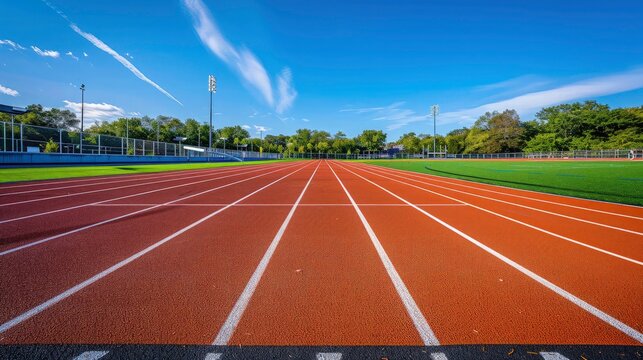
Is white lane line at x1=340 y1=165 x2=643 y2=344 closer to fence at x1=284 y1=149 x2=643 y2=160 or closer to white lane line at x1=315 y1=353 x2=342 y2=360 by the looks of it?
white lane line at x1=315 y1=353 x2=342 y2=360

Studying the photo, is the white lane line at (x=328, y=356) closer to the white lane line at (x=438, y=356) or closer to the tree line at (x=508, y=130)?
the white lane line at (x=438, y=356)

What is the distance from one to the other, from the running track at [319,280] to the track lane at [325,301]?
2 cm

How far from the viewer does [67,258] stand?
3883 millimetres

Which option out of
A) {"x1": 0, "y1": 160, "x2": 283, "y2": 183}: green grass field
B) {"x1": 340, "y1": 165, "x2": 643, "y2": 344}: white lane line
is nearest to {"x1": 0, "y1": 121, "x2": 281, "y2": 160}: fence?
{"x1": 0, "y1": 160, "x2": 283, "y2": 183}: green grass field

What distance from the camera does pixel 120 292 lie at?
2.98m

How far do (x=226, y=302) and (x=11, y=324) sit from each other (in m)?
1.75

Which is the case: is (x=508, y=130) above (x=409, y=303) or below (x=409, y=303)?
above

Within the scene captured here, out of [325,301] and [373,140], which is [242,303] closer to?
[325,301]

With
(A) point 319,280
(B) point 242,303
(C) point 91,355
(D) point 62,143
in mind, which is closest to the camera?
(C) point 91,355

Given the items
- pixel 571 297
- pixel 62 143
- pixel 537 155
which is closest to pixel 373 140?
pixel 537 155

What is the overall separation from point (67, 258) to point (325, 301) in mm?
3687

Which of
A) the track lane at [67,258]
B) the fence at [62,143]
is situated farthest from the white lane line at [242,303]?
the fence at [62,143]

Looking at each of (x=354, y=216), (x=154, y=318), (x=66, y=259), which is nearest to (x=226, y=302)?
(x=154, y=318)

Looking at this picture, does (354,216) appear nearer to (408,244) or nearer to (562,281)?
(408,244)
